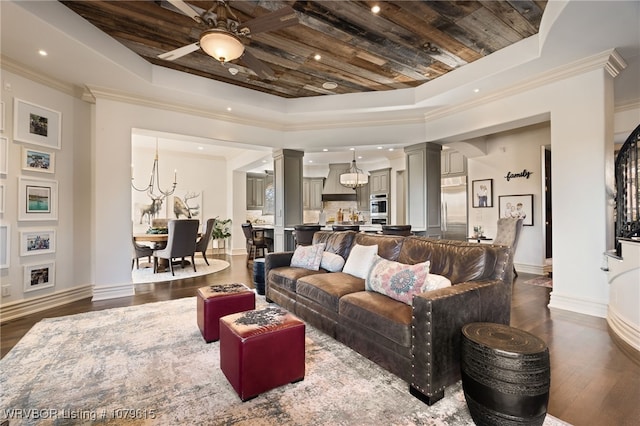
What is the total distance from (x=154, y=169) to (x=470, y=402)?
340 inches

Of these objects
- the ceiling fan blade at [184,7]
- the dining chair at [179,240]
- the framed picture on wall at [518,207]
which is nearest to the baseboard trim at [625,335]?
Result: the framed picture on wall at [518,207]

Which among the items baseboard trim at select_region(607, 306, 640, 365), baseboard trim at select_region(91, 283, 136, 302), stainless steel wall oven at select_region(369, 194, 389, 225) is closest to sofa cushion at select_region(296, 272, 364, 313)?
baseboard trim at select_region(607, 306, 640, 365)

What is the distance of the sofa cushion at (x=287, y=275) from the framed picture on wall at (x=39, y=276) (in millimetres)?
2874

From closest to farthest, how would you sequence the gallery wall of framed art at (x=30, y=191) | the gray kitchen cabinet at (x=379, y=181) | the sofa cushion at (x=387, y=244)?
the sofa cushion at (x=387, y=244)
the gallery wall of framed art at (x=30, y=191)
the gray kitchen cabinet at (x=379, y=181)

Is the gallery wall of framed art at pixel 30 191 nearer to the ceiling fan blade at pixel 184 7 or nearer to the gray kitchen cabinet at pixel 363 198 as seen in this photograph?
the ceiling fan blade at pixel 184 7

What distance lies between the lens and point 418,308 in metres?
1.80

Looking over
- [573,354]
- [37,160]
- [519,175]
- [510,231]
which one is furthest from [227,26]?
[519,175]

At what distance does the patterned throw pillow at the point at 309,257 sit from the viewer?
3669 millimetres

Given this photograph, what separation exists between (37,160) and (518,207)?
807 centimetres

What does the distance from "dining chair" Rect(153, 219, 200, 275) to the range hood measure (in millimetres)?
4886

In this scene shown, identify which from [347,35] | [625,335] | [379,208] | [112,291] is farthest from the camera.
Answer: [379,208]

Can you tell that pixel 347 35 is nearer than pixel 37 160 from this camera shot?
Yes

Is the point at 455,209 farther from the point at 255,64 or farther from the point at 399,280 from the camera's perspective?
the point at 255,64

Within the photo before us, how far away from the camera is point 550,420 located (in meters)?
1.63
